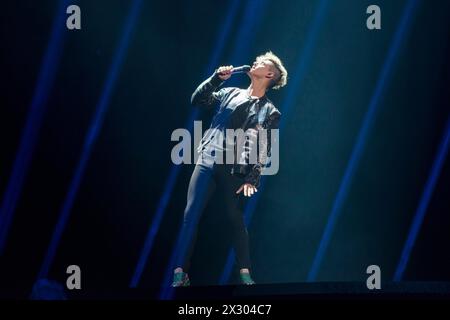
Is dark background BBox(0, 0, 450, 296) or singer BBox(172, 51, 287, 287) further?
dark background BBox(0, 0, 450, 296)

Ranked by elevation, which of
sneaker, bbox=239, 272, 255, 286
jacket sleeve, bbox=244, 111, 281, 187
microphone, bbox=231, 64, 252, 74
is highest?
microphone, bbox=231, 64, 252, 74

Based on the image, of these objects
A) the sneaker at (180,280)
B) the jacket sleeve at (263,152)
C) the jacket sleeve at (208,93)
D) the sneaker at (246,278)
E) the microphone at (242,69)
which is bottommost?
the sneaker at (180,280)

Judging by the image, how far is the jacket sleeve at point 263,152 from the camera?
3.55m

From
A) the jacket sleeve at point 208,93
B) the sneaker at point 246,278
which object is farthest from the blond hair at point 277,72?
the sneaker at point 246,278

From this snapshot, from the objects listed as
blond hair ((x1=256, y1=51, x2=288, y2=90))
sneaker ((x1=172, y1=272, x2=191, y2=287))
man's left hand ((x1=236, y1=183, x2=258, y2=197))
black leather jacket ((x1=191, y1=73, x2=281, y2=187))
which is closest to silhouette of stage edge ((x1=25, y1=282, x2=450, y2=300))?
sneaker ((x1=172, y1=272, x2=191, y2=287))

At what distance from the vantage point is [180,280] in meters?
3.48

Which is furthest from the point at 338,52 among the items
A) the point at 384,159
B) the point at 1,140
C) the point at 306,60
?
the point at 1,140

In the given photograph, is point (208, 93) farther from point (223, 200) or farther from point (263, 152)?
point (223, 200)

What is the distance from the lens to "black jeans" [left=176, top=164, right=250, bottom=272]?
11.7ft

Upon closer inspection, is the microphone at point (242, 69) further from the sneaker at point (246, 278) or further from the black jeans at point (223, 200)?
the sneaker at point (246, 278)

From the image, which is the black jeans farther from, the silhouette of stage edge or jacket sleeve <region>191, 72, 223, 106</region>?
jacket sleeve <region>191, 72, 223, 106</region>

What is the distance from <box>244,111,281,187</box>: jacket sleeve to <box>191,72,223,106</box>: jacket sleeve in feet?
1.21
